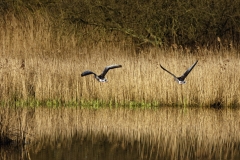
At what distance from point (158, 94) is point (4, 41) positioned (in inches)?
161

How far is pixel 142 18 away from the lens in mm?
18516

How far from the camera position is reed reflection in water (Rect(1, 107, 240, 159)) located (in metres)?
10.0

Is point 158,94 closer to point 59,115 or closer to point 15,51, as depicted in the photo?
point 59,115

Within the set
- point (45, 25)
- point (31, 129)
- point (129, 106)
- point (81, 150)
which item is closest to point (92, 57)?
point (129, 106)

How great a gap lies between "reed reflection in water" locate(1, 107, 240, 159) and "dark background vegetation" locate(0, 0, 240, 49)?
4685mm

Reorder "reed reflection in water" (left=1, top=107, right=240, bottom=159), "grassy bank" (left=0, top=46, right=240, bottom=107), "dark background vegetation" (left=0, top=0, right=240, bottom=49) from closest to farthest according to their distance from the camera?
1. "reed reflection in water" (left=1, top=107, right=240, bottom=159)
2. "grassy bank" (left=0, top=46, right=240, bottom=107)
3. "dark background vegetation" (left=0, top=0, right=240, bottom=49)

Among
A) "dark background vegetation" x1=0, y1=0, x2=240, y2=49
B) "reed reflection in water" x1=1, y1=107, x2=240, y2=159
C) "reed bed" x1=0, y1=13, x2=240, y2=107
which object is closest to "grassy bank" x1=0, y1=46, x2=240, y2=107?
"reed bed" x1=0, y1=13, x2=240, y2=107

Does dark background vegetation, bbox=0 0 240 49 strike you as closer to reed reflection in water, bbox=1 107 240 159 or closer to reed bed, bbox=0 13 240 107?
reed bed, bbox=0 13 240 107

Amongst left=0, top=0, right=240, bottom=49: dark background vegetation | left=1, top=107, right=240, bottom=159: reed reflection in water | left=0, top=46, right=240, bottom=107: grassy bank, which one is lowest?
left=1, top=107, right=240, bottom=159: reed reflection in water

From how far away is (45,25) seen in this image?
17500mm

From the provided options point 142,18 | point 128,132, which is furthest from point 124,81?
point 142,18

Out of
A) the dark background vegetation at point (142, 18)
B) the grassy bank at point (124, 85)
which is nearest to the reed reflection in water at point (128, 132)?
the grassy bank at point (124, 85)

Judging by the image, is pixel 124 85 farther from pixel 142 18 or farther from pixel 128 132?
pixel 142 18

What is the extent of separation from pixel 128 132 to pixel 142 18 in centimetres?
723
